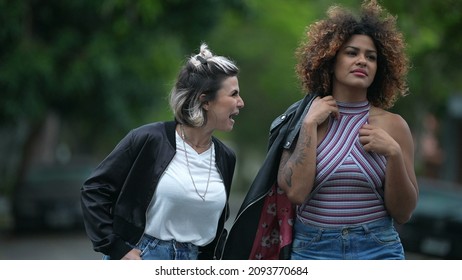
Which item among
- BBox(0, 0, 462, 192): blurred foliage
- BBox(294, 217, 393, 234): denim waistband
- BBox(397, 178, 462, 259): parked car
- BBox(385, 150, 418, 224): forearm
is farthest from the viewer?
BBox(0, 0, 462, 192): blurred foliage

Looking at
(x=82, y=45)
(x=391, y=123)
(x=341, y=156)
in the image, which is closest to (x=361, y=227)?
(x=341, y=156)

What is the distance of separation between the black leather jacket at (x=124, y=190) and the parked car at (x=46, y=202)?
16764 mm

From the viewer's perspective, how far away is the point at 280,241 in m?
4.75

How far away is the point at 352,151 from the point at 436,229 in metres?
10.5

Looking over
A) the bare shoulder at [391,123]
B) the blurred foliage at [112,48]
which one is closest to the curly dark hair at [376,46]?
the bare shoulder at [391,123]

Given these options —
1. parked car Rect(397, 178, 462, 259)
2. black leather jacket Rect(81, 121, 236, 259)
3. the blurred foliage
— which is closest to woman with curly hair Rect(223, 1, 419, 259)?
black leather jacket Rect(81, 121, 236, 259)

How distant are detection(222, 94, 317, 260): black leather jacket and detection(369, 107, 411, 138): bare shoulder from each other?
32 cm

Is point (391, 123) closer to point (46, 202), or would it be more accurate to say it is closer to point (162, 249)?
point (162, 249)

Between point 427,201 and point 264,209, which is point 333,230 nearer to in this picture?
point 264,209

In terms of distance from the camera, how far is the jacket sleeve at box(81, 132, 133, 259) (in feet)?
15.3

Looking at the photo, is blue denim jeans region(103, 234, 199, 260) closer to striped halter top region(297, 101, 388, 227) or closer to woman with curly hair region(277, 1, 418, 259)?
woman with curly hair region(277, 1, 418, 259)

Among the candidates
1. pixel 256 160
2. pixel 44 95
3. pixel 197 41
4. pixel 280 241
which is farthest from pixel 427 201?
pixel 256 160

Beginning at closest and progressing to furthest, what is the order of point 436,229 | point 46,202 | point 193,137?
1. point 193,137
2. point 436,229
3. point 46,202

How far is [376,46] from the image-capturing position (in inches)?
180
